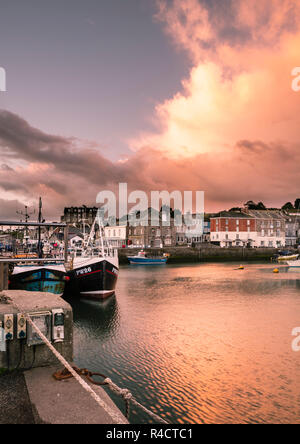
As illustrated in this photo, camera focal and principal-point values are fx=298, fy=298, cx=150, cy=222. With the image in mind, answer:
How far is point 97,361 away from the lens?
43.8 ft

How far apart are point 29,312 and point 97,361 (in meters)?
8.57

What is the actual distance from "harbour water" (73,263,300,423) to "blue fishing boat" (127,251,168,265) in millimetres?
46415

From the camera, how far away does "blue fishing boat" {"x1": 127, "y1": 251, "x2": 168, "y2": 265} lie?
7494 cm

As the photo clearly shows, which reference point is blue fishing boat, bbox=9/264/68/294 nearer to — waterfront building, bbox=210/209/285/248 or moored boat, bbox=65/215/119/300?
moored boat, bbox=65/215/119/300

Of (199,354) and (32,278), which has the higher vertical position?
(32,278)

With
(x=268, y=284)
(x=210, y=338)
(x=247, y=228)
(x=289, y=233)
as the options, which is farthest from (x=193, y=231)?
(x=210, y=338)

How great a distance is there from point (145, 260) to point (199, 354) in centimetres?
6134

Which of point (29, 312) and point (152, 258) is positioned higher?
point (29, 312)

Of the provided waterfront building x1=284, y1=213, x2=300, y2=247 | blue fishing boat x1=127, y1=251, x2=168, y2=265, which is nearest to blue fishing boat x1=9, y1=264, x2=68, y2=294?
blue fishing boat x1=127, y1=251, x2=168, y2=265

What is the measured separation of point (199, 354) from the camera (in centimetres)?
1410

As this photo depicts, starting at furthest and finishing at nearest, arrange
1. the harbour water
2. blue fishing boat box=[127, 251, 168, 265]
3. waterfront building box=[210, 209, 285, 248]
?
1. waterfront building box=[210, 209, 285, 248]
2. blue fishing boat box=[127, 251, 168, 265]
3. the harbour water

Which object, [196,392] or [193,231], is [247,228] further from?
[196,392]

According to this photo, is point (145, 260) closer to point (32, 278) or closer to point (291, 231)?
point (32, 278)

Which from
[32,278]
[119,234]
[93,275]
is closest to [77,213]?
[119,234]
